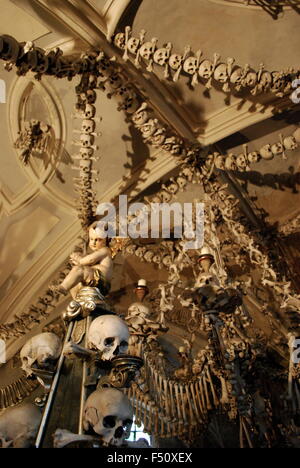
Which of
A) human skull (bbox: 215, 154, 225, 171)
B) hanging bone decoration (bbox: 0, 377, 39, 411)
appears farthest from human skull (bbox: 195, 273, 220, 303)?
human skull (bbox: 215, 154, 225, 171)

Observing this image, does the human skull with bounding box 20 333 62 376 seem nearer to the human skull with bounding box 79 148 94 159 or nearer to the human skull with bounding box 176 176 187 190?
the human skull with bounding box 79 148 94 159

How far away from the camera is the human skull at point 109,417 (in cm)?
136

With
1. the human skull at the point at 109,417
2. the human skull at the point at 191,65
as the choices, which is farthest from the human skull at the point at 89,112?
the human skull at the point at 109,417

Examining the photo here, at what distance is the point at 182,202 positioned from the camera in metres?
5.01

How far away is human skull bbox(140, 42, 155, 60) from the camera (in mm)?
2812

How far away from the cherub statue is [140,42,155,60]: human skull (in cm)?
127

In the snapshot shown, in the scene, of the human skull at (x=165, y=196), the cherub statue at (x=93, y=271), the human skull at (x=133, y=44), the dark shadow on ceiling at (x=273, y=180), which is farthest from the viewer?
the dark shadow on ceiling at (x=273, y=180)

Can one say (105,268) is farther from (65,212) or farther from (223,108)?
(65,212)

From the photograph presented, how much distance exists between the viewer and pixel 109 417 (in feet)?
4.51

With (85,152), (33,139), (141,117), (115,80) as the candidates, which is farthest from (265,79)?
(33,139)

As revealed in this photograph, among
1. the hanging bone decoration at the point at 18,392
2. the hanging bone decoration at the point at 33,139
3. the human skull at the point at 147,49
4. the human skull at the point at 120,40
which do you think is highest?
the hanging bone decoration at the point at 33,139

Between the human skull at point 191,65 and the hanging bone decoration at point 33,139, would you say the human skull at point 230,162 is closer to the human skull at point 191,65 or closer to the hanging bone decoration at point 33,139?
the human skull at point 191,65

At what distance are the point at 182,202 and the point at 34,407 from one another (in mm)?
3737
